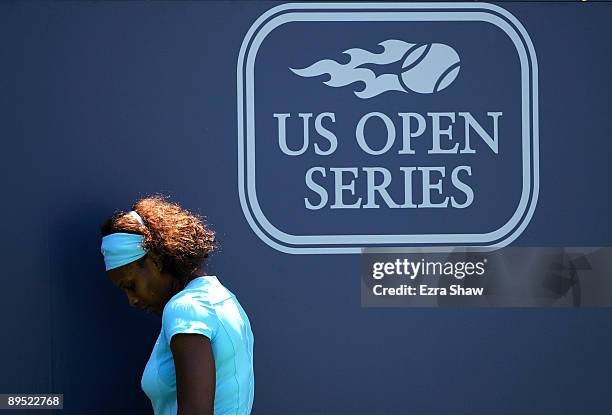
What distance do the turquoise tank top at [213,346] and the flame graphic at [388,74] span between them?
0.92 metres

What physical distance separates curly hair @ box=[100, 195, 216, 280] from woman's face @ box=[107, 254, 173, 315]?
28mm

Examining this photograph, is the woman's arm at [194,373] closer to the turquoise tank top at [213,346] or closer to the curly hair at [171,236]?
the turquoise tank top at [213,346]

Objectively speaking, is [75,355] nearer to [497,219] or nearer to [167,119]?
Answer: [167,119]

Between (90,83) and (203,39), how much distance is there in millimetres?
389

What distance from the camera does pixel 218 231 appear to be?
2.69 m

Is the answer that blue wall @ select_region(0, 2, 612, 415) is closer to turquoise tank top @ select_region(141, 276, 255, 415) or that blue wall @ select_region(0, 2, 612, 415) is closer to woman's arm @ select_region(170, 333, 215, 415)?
turquoise tank top @ select_region(141, 276, 255, 415)

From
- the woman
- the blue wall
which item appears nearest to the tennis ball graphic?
the blue wall

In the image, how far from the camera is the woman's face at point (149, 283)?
225 cm

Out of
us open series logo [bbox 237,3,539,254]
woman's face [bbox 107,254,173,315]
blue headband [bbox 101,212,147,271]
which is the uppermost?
us open series logo [bbox 237,3,539,254]

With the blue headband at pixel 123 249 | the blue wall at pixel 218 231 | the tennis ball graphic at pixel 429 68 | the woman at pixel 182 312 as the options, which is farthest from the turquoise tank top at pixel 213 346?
the tennis ball graphic at pixel 429 68

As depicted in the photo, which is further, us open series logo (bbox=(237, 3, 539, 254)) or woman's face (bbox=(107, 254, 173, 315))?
us open series logo (bbox=(237, 3, 539, 254))

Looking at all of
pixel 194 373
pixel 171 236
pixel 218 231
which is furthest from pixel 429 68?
pixel 194 373

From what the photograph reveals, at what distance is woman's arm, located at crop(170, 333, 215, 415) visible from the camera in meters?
1.92

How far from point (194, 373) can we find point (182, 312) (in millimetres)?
151
